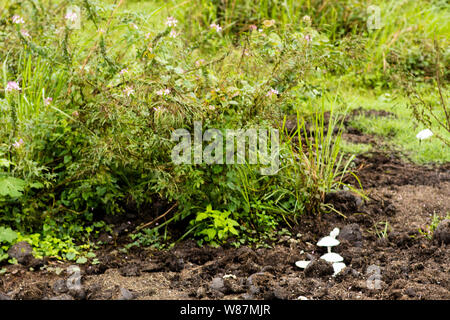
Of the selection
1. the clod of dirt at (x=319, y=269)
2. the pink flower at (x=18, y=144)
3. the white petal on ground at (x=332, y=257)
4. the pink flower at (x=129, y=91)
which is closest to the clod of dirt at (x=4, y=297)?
the pink flower at (x=18, y=144)

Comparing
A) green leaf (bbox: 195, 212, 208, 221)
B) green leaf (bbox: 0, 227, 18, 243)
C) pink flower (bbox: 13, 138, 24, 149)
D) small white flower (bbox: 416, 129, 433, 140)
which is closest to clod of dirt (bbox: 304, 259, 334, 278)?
green leaf (bbox: 195, 212, 208, 221)

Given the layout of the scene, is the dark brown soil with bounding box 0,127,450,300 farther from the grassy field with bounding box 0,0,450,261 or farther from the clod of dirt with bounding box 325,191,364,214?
Result: the grassy field with bounding box 0,0,450,261

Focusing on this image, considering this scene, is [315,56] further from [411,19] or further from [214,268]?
[411,19]

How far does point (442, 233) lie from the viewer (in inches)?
116

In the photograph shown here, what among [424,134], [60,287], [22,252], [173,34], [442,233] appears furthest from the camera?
[424,134]

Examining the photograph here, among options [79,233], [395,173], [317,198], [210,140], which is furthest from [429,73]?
[79,233]

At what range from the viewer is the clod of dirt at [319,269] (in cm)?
272

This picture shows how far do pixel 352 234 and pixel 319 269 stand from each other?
0.49 meters

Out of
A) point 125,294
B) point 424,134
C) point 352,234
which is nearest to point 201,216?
point 125,294

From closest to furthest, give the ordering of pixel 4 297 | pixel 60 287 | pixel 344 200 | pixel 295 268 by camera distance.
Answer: pixel 4 297 → pixel 60 287 → pixel 295 268 → pixel 344 200

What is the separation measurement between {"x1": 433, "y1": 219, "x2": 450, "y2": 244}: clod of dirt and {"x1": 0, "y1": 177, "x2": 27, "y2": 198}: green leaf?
7.53 ft

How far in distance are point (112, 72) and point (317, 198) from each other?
150 centimetres

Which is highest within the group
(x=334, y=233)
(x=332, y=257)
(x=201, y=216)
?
(x=201, y=216)

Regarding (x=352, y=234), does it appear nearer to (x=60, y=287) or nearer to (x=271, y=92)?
(x=271, y=92)
